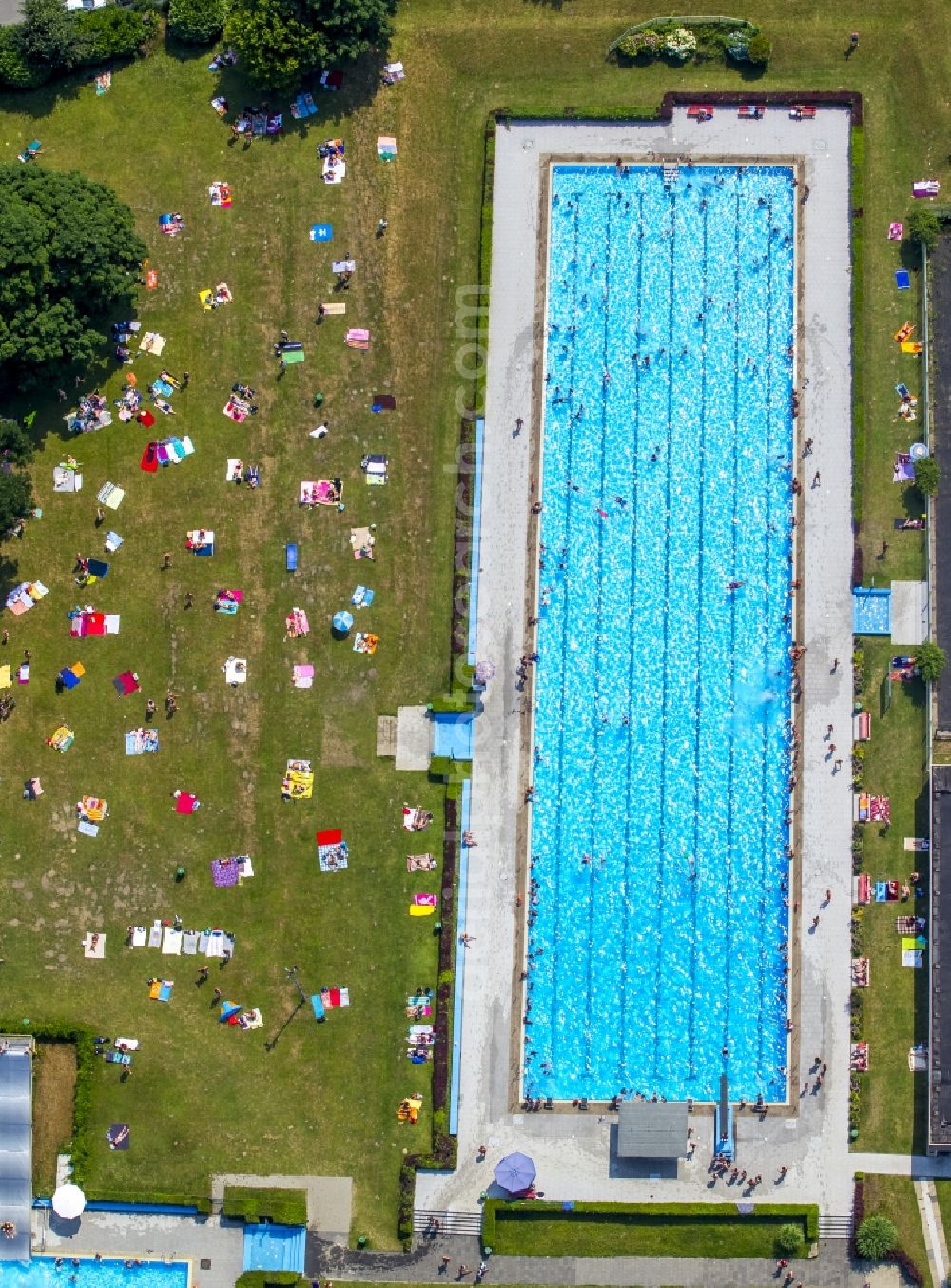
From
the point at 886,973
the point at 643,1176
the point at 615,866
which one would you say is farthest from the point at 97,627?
the point at 886,973

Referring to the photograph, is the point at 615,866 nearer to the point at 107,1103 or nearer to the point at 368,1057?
the point at 368,1057

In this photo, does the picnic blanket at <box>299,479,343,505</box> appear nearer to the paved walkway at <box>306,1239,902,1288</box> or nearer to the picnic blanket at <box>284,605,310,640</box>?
the picnic blanket at <box>284,605,310,640</box>

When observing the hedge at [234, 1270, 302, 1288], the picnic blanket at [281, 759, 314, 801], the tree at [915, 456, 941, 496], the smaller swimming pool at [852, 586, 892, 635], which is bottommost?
the hedge at [234, 1270, 302, 1288]

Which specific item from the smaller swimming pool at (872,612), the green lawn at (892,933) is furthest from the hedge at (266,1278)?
the smaller swimming pool at (872,612)

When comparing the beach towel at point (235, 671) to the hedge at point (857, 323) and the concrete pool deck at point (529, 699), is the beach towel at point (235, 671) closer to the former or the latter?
the concrete pool deck at point (529, 699)

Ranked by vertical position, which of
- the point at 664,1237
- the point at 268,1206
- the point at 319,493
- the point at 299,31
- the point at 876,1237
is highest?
the point at 299,31

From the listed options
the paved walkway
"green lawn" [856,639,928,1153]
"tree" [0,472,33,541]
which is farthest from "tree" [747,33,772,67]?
the paved walkway

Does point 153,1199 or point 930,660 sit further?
point 153,1199

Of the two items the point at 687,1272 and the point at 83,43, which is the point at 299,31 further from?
the point at 687,1272

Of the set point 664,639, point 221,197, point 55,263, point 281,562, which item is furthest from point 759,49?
point 55,263
